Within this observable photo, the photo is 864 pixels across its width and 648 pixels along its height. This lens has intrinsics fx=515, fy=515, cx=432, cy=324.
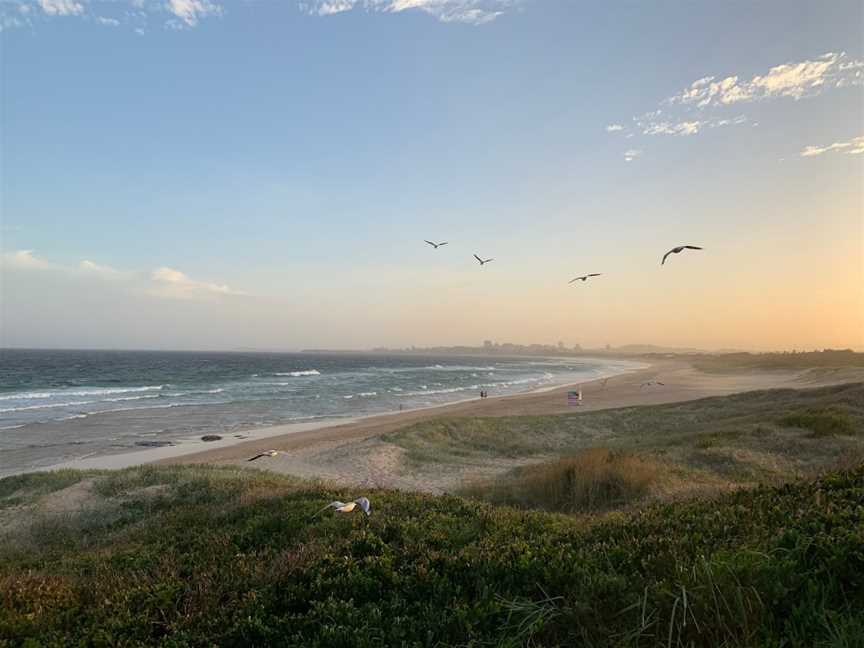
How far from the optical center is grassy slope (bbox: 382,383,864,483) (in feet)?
45.0

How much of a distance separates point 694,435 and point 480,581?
16.0 metres

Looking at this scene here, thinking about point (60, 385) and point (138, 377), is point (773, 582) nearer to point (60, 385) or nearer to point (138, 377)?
point (60, 385)

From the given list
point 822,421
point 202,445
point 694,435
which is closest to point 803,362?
point 822,421

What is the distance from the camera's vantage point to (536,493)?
11078 millimetres

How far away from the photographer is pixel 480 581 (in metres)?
4.07

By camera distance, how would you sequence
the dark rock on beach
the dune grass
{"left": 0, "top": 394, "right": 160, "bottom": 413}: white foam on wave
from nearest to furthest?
the dune grass < the dark rock on beach < {"left": 0, "top": 394, "right": 160, "bottom": 413}: white foam on wave

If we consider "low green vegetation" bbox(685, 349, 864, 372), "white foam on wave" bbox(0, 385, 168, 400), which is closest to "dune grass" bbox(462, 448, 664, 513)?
"white foam on wave" bbox(0, 385, 168, 400)

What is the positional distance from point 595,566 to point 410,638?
1643 mm

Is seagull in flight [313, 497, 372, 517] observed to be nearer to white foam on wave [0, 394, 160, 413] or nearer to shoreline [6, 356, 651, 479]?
shoreline [6, 356, 651, 479]

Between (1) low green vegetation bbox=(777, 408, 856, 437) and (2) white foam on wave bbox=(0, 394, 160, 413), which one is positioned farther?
(2) white foam on wave bbox=(0, 394, 160, 413)

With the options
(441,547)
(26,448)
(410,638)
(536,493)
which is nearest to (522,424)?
(536,493)

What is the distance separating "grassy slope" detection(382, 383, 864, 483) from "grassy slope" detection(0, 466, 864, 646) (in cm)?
771

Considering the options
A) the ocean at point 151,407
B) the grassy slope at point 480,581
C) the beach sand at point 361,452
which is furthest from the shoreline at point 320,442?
the grassy slope at point 480,581

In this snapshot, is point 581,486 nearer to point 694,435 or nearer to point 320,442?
point 694,435
